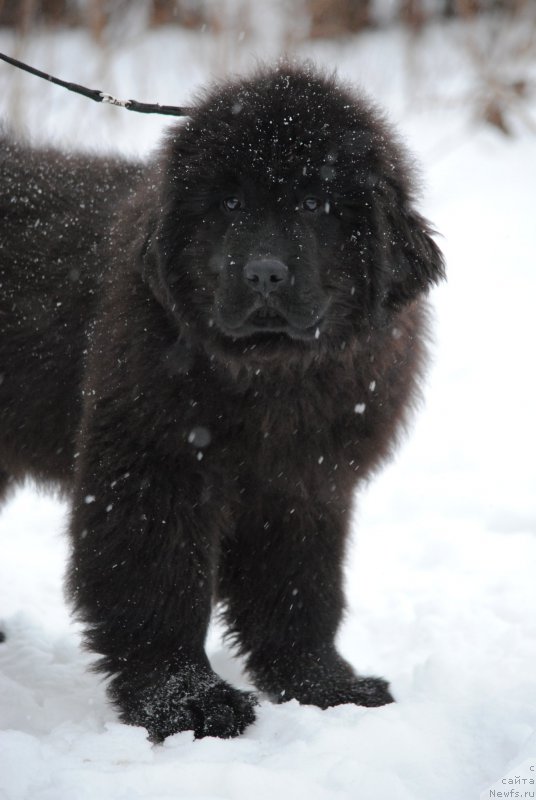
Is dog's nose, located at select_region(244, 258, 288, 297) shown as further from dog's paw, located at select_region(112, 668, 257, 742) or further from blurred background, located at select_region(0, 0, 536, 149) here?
blurred background, located at select_region(0, 0, 536, 149)

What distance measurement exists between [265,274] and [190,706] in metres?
1.37

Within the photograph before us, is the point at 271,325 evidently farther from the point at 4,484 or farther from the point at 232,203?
the point at 4,484

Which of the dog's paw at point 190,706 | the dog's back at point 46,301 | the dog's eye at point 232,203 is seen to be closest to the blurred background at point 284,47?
the dog's back at point 46,301

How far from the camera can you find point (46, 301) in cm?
364

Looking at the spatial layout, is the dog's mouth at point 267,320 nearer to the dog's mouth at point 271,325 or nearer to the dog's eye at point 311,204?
the dog's mouth at point 271,325

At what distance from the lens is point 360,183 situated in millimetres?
3160

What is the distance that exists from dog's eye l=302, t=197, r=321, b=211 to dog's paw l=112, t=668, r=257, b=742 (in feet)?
5.02

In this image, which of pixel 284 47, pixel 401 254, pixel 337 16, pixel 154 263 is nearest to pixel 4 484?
pixel 154 263

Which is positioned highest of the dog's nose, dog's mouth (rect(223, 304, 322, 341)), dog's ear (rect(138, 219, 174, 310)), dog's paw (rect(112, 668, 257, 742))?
dog's ear (rect(138, 219, 174, 310))

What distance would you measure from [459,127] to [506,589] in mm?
7638

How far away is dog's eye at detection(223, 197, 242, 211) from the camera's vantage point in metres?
3.16

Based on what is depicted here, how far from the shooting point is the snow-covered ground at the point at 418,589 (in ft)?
8.52

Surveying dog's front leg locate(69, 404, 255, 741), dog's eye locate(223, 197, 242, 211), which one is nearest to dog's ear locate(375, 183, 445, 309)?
dog's eye locate(223, 197, 242, 211)

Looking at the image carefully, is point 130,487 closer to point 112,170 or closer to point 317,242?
point 317,242
